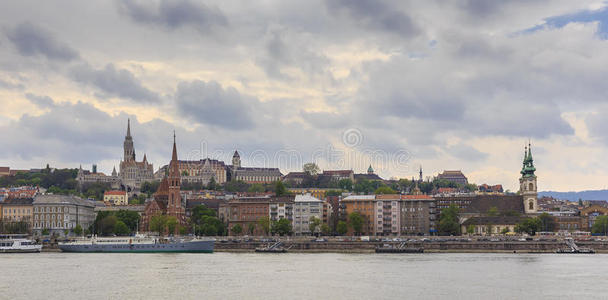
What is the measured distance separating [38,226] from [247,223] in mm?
35844

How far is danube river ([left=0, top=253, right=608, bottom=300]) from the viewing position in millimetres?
59281

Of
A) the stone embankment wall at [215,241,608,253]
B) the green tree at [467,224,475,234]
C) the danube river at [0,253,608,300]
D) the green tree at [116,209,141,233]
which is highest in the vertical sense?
the green tree at [116,209,141,233]

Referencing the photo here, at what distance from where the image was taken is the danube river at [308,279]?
5928cm

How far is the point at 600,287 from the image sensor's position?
63.3 metres

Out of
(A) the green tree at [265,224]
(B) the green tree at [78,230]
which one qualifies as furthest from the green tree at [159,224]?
(A) the green tree at [265,224]

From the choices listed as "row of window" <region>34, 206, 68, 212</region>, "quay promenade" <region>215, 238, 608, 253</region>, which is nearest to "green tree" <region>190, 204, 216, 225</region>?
"row of window" <region>34, 206, 68, 212</region>

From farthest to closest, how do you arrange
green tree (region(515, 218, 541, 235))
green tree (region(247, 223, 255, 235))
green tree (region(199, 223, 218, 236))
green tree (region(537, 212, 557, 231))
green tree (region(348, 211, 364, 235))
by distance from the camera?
green tree (region(247, 223, 255, 235)), green tree (region(537, 212, 557, 231)), green tree (region(348, 211, 364, 235)), green tree (region(199, 223, 218, 236)), green tree (region(515, 218, 541, 235))

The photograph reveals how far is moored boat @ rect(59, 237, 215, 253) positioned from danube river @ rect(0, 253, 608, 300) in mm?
24482

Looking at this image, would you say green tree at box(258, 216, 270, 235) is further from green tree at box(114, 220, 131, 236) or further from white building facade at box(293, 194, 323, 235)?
green tree at box(114, 220, 131, 236)

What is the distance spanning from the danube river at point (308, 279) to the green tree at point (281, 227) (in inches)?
1986

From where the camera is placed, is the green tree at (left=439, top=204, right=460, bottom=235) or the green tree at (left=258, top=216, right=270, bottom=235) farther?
the green tree at (left=258, top=216, right=270, bottom=235)

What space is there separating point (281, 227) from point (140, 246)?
30.6 m

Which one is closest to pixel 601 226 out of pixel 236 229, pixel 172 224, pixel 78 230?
pixel 236 229

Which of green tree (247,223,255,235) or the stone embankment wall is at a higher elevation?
green tree (247,223,255,235)
